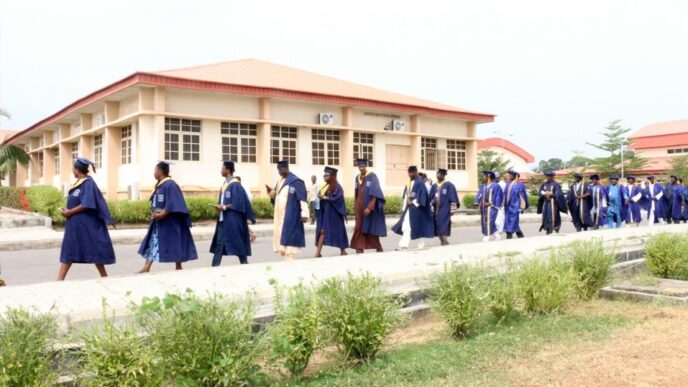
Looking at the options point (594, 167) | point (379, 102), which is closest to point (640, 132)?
point (594, 167)

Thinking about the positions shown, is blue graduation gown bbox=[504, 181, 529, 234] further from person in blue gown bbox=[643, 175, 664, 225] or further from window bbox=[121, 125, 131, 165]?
window bbox=[121, 125, 131, 165]

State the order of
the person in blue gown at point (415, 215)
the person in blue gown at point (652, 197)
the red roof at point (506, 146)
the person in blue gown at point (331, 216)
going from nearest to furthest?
the person in blue gown at point (331, 216) → the person in blue gown at point (415, 215) → the person in blue gown at point (652, 197) → the red roof at point (506, 146)

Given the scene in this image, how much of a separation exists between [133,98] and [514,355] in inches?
756

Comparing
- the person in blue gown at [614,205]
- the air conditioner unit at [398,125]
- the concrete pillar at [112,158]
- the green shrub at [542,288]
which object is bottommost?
the green shrub at [542,288]

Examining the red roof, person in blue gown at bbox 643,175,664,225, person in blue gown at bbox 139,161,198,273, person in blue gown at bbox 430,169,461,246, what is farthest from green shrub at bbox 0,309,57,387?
the red roof

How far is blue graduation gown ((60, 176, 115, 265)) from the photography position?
7.27m

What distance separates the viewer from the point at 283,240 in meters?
9.41

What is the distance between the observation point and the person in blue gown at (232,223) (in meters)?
8.68

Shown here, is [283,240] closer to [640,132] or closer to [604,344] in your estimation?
[604,344]

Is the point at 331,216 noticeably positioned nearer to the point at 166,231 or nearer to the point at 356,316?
the point at 166,231

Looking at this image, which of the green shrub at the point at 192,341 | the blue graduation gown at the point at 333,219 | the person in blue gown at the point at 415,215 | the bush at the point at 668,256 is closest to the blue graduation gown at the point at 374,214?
the blue graduation gown at the point at 333,219

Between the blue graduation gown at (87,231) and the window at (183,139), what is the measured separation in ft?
41.8

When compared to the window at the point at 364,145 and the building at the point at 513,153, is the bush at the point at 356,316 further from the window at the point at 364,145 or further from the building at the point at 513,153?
the building at the point at 513,153

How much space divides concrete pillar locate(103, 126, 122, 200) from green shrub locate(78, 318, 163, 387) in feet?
Answer: 65.3
